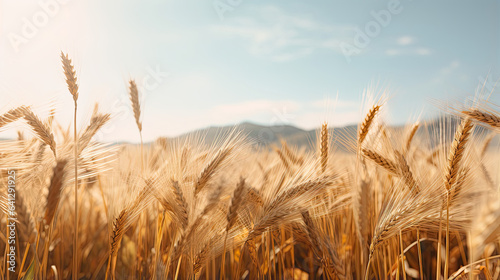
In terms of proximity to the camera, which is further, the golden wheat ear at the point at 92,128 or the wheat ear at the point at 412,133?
the wheat ear at the point at 412,133

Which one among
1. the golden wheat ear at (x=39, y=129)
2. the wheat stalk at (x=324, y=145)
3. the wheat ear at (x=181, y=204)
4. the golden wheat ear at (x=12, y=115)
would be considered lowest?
the wheat ear at (x=181, y=204)

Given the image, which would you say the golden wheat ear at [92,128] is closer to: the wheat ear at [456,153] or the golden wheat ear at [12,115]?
the golden wheat ear at [12,115]

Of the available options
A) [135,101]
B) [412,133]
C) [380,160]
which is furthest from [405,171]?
[135,101]

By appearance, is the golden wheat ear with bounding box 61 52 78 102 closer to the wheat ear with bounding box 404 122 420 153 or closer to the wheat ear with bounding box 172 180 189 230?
the wheat ear with bounding box 172 180 189 230

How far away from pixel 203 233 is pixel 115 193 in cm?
41

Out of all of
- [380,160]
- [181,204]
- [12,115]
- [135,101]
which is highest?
[135,101]

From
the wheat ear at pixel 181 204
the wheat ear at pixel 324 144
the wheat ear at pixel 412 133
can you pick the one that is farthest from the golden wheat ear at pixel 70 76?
the wheat ear at pixel 412 133

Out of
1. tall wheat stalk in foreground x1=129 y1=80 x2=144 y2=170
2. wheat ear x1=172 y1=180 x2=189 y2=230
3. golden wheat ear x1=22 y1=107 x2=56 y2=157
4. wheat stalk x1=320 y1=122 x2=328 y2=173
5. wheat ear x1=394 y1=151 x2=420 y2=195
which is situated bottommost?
wheat ear x1=172 y1=180 x2=189 y2=230

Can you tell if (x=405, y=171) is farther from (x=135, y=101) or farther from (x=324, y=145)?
(x=135, y=101)

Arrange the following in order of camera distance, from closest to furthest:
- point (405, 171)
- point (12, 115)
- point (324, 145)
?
point (12, 115)
point (405, 171)
point (324, 145)

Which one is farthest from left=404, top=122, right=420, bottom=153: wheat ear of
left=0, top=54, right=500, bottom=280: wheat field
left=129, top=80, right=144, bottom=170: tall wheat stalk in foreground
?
left=129, top=80, right=144, bottom=170: tall wheat stalk in foreground

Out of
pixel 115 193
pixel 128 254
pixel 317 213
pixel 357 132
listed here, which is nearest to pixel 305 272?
pixel 317 213

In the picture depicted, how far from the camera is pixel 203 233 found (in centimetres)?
118

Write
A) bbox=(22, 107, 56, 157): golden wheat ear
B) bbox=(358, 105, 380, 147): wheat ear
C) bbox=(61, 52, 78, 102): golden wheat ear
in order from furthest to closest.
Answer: bbox=(358, 105, 380, 147): wheat ear
bbox=(61, 52, 78, 102): golden wheat ear
bbox=(22, 107, 56, 157): golden wheat ear
